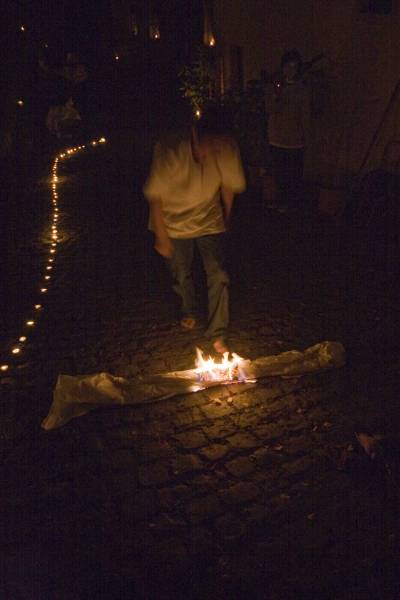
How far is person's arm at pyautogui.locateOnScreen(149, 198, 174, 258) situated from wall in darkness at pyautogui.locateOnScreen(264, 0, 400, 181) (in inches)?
223

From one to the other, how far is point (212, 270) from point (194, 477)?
1982mm

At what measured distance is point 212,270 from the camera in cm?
465

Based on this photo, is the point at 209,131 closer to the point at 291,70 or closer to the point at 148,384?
the point at 148,384

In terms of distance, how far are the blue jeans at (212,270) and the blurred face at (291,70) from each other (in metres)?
4.74

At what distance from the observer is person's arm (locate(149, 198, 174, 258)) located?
14.1 ft

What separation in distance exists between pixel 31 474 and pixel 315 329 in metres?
3.13

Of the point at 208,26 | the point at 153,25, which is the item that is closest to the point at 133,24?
the point at 153,25

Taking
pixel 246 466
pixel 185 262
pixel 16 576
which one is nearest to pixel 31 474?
pixel 16 576

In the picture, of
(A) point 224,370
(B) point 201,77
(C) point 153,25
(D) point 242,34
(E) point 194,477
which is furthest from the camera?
(C) point 153,25

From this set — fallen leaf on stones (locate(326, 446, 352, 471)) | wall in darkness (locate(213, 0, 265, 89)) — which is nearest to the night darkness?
fallen leaf on stones (locate(326, 446, 352, 471))

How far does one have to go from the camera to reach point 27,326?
17.9ft

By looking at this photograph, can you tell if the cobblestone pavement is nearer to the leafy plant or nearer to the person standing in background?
the person standing in background

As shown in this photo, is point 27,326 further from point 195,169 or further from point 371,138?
point 371,138

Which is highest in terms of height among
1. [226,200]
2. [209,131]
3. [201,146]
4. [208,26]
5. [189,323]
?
[208,26]
